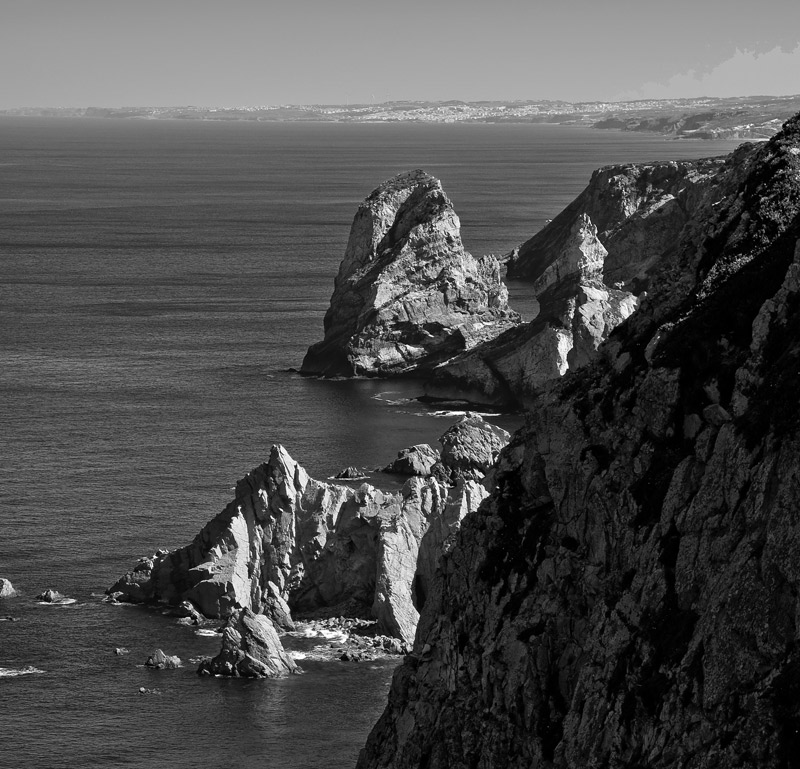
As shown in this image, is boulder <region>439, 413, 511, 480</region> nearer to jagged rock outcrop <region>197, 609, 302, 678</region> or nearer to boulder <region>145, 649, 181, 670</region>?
jagged rock outcrop <region>197, 609, 302, 678</region>

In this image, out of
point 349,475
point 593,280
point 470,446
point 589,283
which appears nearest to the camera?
point 470,446

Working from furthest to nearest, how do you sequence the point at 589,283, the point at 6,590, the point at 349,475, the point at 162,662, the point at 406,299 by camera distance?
the point at 406,299, the point at 589,283, the point at 349,475, the point at 6,590, the point at 162,662

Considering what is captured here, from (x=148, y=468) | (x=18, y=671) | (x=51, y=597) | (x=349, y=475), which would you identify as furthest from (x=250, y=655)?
(x=148, y=468)

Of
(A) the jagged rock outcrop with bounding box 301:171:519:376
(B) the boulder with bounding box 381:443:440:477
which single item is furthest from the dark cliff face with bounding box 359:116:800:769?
(A) the jagged rock outcrop with bounding box 301:171:519:376

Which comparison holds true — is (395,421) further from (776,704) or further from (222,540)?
(776,704)

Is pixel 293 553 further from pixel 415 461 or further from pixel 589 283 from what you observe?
pixel 589 283

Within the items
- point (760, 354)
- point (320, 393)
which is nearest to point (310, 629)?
point (760, 354)
